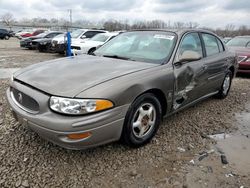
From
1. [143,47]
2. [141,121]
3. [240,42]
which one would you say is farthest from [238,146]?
[240,42]

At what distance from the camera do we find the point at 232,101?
5.29m

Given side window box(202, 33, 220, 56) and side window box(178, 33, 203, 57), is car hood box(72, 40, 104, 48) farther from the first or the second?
side window box(178, 33, 203, 57)

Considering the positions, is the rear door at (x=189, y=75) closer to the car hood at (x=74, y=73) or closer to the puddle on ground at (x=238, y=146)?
the car hood at (x=74, y=73)

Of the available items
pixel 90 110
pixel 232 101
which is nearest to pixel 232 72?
pixel 232 101

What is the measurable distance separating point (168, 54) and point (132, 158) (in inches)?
60.2

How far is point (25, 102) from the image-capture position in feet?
8.80

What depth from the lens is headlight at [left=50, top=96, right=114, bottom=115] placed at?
233 centimetres

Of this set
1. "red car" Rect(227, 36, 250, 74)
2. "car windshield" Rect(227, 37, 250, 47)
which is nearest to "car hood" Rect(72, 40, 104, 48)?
"car windshield" Rect(227, 37, 250, 47)

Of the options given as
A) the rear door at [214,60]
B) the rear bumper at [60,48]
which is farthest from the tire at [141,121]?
the rear bumper at [60,48]

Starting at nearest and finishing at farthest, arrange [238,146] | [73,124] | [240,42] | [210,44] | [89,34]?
[73,124]
[238,146]
[210,44]
[240,42]
[89,34]

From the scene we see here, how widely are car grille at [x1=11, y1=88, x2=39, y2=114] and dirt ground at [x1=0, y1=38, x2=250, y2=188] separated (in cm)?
27

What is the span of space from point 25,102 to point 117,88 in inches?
42.0

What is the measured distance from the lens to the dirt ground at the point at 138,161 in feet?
8.03

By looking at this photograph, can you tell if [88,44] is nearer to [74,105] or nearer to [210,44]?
[210,44]
